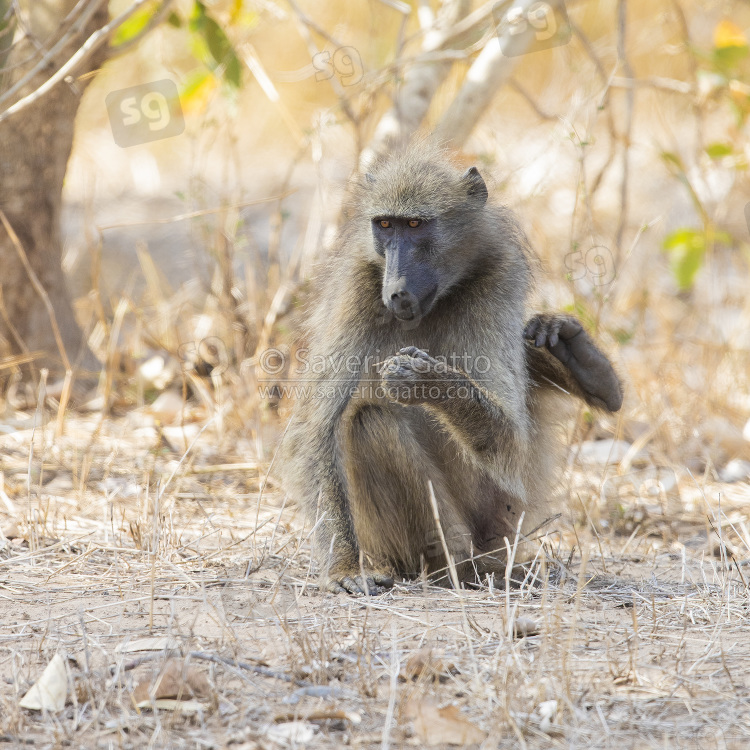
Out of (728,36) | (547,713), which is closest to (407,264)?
(547,713)

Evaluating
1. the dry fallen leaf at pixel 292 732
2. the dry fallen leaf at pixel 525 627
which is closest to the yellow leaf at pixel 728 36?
the dry fallen leaf at pixel 525 627

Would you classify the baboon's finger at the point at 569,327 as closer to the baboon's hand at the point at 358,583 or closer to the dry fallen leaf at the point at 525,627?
the baboon's hand at the point at 358,583

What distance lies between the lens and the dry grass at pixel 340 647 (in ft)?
6.14

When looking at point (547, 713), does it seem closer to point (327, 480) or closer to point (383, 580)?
point (383, 580)

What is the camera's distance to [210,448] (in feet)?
15.5

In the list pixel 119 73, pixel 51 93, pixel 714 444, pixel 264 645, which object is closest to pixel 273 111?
pixel 119 73

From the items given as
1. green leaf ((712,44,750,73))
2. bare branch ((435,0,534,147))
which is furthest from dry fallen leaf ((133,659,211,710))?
green leaf ((712,44,750,73))

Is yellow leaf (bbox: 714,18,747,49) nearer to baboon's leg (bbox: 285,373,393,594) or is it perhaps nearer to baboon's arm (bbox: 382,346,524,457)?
baboon's arm (bbox: 382,346,524,457)

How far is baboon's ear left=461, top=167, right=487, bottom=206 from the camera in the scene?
320 cm

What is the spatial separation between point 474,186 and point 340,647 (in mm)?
1689

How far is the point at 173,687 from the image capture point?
1.97m

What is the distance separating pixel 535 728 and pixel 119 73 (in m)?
11.6

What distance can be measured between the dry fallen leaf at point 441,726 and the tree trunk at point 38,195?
336cm

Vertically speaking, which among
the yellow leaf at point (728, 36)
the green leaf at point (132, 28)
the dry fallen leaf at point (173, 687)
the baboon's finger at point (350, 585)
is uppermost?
the green leaf at point (132, 28)
